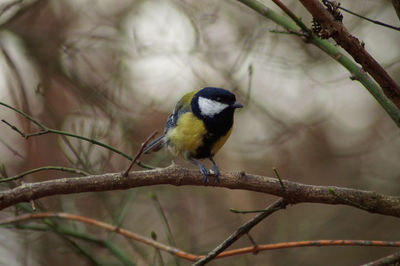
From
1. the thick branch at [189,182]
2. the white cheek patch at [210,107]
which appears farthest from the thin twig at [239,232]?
the white cheek patch at [210,107]

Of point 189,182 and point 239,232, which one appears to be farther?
point 189,182

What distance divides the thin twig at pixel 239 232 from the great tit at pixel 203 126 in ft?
3.05

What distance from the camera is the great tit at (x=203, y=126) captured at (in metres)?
2.97

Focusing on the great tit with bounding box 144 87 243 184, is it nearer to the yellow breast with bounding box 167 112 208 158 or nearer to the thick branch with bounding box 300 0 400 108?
the yellow breast with bounding box 167 112 208 158

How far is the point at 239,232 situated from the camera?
2016 mm

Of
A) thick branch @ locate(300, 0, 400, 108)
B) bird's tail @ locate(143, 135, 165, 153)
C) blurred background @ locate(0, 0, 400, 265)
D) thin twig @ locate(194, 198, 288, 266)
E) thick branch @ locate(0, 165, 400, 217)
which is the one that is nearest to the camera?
thick branch @ locate(300, 0, 400, 108)

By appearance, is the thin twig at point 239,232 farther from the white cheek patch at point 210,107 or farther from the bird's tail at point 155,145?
the bird's tail at point 155,145

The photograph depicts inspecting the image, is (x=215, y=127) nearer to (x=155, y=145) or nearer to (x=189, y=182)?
(x=155, y=145)

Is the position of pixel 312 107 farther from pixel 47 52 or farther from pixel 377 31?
pixel 47 52

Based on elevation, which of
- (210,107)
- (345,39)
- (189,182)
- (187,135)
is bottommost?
(189,182)

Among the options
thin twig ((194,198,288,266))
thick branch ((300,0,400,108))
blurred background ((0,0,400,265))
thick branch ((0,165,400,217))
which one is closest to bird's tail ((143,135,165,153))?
blurred background ((0,0,400,265))

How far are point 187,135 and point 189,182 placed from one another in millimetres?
865

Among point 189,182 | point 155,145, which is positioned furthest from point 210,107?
point 189,182

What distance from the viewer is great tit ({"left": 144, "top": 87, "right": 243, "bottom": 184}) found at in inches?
117
